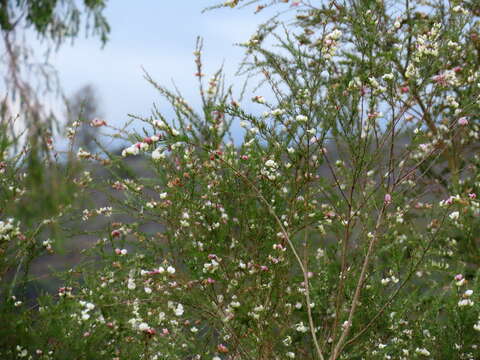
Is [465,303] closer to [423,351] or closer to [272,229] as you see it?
[423,351]

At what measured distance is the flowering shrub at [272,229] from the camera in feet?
14.1

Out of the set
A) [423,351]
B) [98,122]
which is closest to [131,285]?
[98,122]

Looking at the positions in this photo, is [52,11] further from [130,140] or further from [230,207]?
[230,207]

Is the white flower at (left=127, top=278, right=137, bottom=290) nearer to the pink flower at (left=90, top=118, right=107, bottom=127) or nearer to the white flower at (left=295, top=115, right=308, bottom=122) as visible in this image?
the pink flower at (left=90, top=118, right=107, bottom=127)

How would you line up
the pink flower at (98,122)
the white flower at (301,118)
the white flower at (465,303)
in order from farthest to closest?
the pink flower at (98,122)
the white flower at (465,303)
the white flower at (301,118)

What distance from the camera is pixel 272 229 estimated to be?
5496mm

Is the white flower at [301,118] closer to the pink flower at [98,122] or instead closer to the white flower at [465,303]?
the pink flower at [98,122]

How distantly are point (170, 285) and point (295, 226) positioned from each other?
139 centimetres

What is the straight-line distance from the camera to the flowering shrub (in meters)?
4.30

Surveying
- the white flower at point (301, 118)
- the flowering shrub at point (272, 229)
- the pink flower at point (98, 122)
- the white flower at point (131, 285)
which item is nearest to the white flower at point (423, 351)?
the flowering shrub at point (272, 229)

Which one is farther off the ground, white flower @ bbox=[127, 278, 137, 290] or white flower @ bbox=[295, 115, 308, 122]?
white flower @ bbox=[295, 115, 308, 122]

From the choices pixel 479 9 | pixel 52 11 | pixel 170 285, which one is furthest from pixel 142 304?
pixel 479 9

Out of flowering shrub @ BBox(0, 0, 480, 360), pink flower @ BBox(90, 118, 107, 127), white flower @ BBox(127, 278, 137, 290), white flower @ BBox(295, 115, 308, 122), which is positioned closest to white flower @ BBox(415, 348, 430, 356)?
flowering shrub @ BBox(0, 0, 480, 360)

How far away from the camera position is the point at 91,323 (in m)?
4.18
